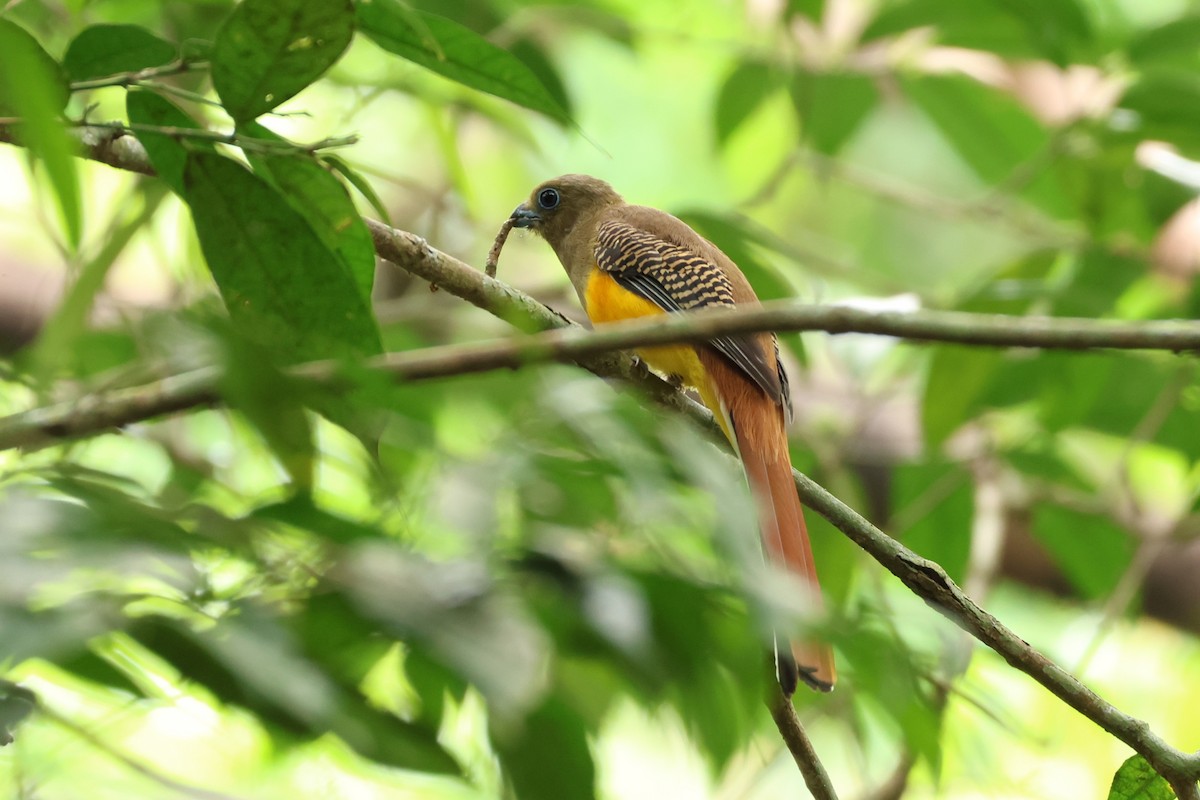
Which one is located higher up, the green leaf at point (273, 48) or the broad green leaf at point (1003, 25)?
the broad green leaf at point (1003, 25)

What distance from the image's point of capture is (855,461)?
13.8ft

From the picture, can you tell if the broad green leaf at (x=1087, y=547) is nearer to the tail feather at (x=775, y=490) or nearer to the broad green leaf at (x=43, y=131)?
the tail feather at (x=775, y=490)

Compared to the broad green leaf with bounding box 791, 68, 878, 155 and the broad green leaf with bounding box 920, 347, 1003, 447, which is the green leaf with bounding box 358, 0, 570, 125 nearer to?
the broad green leaf with bounding box 920, 347, 1003, 447

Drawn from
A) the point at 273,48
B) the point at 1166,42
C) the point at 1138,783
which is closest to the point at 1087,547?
the point at 1166,42

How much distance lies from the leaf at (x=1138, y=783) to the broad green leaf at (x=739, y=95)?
8.03 feet

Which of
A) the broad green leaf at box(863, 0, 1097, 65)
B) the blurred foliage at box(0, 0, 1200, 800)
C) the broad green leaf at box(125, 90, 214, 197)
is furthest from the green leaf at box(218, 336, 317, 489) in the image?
the broad green leaf at box(863, 0, 1097, 65)

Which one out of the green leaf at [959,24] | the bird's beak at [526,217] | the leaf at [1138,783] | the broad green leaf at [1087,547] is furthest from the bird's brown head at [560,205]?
the leaf at [1138,783]

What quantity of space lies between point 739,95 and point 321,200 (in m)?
2.44

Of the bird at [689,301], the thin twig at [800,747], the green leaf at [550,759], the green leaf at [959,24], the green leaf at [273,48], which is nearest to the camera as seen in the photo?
the green leaf at [550,759]

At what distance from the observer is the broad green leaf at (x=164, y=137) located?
48.4 inches

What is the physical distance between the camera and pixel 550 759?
1.09 meters

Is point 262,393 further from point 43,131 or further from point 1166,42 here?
point 1166,42

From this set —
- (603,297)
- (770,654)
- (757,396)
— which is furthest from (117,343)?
(770,654)

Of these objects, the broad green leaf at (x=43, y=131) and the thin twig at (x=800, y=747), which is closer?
the broad green leaf at (x=43, y=131)
